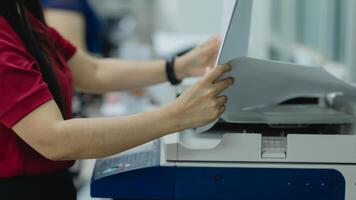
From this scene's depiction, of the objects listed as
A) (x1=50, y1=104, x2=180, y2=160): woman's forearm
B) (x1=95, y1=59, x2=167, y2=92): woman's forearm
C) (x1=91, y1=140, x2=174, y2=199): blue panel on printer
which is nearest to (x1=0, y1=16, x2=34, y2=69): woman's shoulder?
(x1=50, y1=104, x2=180, y2=160): woman's forearm

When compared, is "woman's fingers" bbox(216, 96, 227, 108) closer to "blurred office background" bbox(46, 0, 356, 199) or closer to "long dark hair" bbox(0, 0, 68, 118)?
"blurred office background" bbox(46, 0, 356, 199)

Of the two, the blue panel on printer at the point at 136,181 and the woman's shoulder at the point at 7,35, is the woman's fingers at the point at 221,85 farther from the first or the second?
the woman's shoulder at the point at 7,35

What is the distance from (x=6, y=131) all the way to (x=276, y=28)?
267 cm

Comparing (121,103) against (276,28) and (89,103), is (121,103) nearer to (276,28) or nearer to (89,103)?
(89,103)

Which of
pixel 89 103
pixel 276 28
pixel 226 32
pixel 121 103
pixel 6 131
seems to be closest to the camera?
pixel 226 32

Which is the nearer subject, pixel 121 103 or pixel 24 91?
pixel 24 91

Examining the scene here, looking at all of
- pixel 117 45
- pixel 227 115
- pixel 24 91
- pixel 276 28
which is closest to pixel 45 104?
pixel 24 91

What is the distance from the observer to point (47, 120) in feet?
3.13

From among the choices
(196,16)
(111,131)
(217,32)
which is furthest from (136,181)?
(196,16)

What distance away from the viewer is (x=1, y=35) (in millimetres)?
1009

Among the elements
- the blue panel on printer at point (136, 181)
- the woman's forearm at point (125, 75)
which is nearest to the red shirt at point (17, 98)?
the blue panel on printer at point (136, 181)

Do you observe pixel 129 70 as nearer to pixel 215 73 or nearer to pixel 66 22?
pixel 215 73

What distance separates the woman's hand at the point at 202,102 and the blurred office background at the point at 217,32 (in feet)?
Result: 0.35

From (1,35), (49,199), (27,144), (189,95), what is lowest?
(49,199)
